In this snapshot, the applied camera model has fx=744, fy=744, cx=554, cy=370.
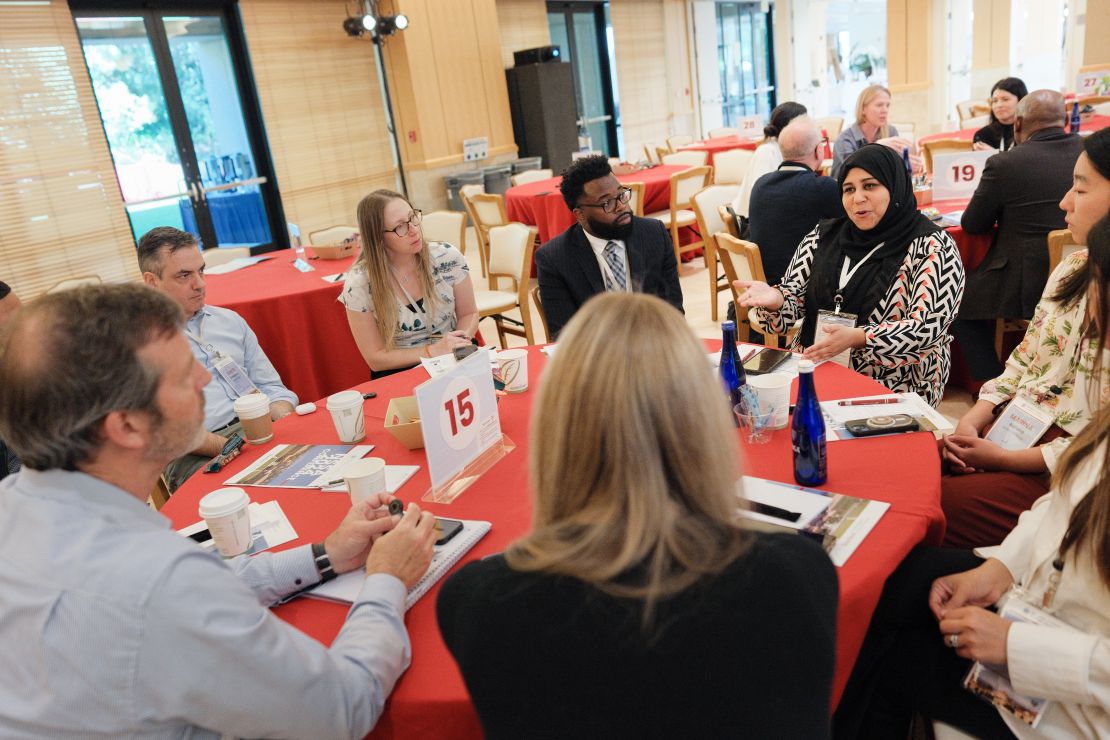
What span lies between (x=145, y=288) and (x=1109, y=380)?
6.75ft

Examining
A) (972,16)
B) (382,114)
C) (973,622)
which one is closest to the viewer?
(973,622)

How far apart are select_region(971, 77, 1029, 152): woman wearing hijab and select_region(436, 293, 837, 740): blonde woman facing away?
6.19 meters

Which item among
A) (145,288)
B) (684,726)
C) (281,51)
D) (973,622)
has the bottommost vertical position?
(973,622)

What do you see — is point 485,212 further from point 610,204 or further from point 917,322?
point 917,322

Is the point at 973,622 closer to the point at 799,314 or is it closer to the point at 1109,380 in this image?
the point at 1109,380

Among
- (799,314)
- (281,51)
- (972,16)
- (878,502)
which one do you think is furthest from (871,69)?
(878,502)

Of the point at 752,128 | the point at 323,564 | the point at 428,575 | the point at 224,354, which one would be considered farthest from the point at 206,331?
the point at 752,128

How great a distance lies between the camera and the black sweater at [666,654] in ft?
2.65

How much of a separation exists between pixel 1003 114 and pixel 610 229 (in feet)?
15.7

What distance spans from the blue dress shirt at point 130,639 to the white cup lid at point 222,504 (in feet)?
1.41

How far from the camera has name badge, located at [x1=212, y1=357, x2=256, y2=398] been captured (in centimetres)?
279

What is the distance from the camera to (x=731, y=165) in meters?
8.05

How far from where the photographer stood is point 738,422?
184 centimetres

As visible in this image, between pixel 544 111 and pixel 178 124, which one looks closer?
pixel 178 124
